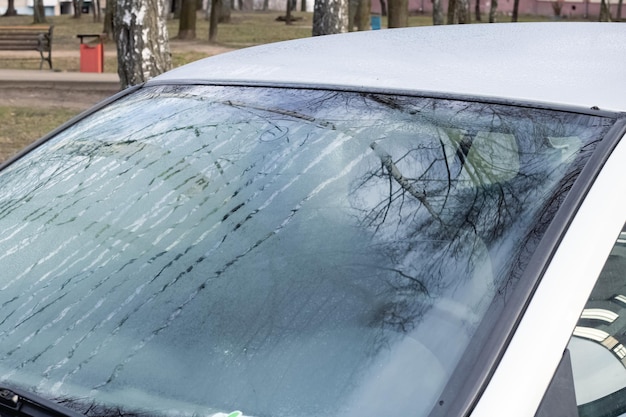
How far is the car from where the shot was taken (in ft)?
5.39

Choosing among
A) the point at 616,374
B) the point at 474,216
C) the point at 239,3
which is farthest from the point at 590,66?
the point at 239,3

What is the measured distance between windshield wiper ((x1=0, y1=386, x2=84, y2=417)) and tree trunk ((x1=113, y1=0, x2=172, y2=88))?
6720mm

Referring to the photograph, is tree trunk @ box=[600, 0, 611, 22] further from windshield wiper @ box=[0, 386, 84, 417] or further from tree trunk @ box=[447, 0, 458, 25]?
windshield wiper @ box=[0, 386, 84, 417]

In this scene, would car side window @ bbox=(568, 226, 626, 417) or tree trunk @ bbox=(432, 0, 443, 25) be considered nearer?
car side window @ bbox=(568, 226, 626, 417)

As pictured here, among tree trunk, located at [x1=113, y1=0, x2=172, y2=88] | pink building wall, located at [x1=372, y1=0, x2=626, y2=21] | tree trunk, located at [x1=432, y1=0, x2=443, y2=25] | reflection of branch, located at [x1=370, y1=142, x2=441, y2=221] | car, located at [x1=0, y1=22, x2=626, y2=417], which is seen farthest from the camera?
pink building wall, located at [x1=372, y1=0, x2=626, y2=21]

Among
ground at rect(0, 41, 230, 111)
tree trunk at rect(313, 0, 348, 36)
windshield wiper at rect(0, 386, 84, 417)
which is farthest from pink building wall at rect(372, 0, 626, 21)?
windshield wiper at rect(0, 386, 84, 417)

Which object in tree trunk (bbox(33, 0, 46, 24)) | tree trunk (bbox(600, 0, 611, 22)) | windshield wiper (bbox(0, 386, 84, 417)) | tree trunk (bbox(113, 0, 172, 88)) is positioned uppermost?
windshield wiper (bbox(0, 386, 84, 417))

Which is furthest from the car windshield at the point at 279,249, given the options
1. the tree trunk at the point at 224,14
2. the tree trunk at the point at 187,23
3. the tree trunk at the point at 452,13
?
the tree trunk at the point at 224,14

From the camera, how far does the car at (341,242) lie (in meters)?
1.64

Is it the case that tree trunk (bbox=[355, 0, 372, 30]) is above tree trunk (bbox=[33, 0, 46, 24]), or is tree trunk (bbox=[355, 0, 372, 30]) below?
above

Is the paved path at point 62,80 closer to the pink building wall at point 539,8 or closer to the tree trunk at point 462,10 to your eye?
the tree trunk at point 462,10

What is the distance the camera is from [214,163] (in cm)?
229

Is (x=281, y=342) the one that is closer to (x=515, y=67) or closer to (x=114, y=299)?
Result: (x=114, y=299)

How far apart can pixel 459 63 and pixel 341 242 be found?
1.68 ft
